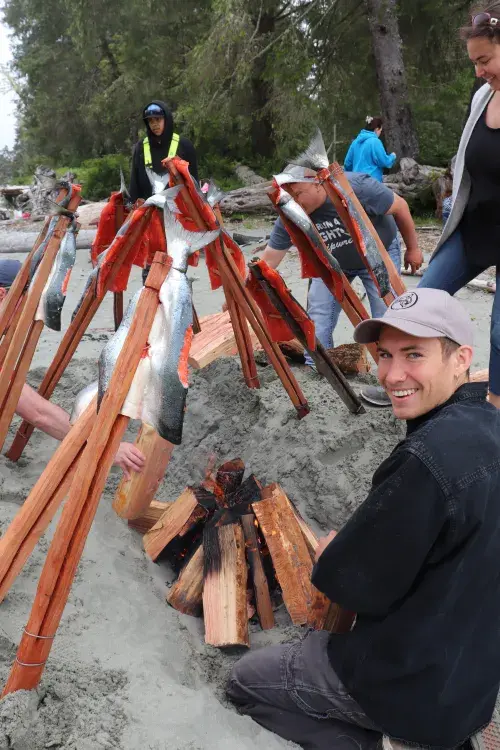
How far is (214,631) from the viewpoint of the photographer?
7.43 feet

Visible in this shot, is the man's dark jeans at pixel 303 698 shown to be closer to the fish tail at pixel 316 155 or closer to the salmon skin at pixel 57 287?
the salmon skin at pixel 57 287

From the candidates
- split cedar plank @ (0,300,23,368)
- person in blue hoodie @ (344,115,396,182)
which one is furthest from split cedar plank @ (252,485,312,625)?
person in blue hoodie @ (344,115,396,182)

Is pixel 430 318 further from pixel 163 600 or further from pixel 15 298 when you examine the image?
pixel 15 298

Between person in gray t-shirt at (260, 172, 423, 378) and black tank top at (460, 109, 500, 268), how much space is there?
0.75 meters

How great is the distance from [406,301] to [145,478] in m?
1.63

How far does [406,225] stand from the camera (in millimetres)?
3551

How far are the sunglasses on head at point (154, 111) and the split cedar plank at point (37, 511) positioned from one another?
11.6 ft

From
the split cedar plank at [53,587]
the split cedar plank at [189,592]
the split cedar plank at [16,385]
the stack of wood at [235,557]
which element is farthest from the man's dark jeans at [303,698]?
the split cedar plank at [16,385]

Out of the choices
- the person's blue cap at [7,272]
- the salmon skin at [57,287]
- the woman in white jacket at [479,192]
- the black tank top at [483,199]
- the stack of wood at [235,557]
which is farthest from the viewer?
the person's blue cap at [7,272]

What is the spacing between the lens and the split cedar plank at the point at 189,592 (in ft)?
8.04

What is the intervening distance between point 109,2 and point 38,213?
7.80 meters

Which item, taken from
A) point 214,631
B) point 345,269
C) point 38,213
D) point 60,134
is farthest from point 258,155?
point 214,631

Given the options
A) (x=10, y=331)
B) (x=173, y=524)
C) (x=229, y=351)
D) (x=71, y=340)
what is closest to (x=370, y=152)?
(x=229, y=351)

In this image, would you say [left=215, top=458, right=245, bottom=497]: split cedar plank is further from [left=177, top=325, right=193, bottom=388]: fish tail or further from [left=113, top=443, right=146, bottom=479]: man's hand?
[left=177, top=325, right=193, bottom=388]: fish tail
